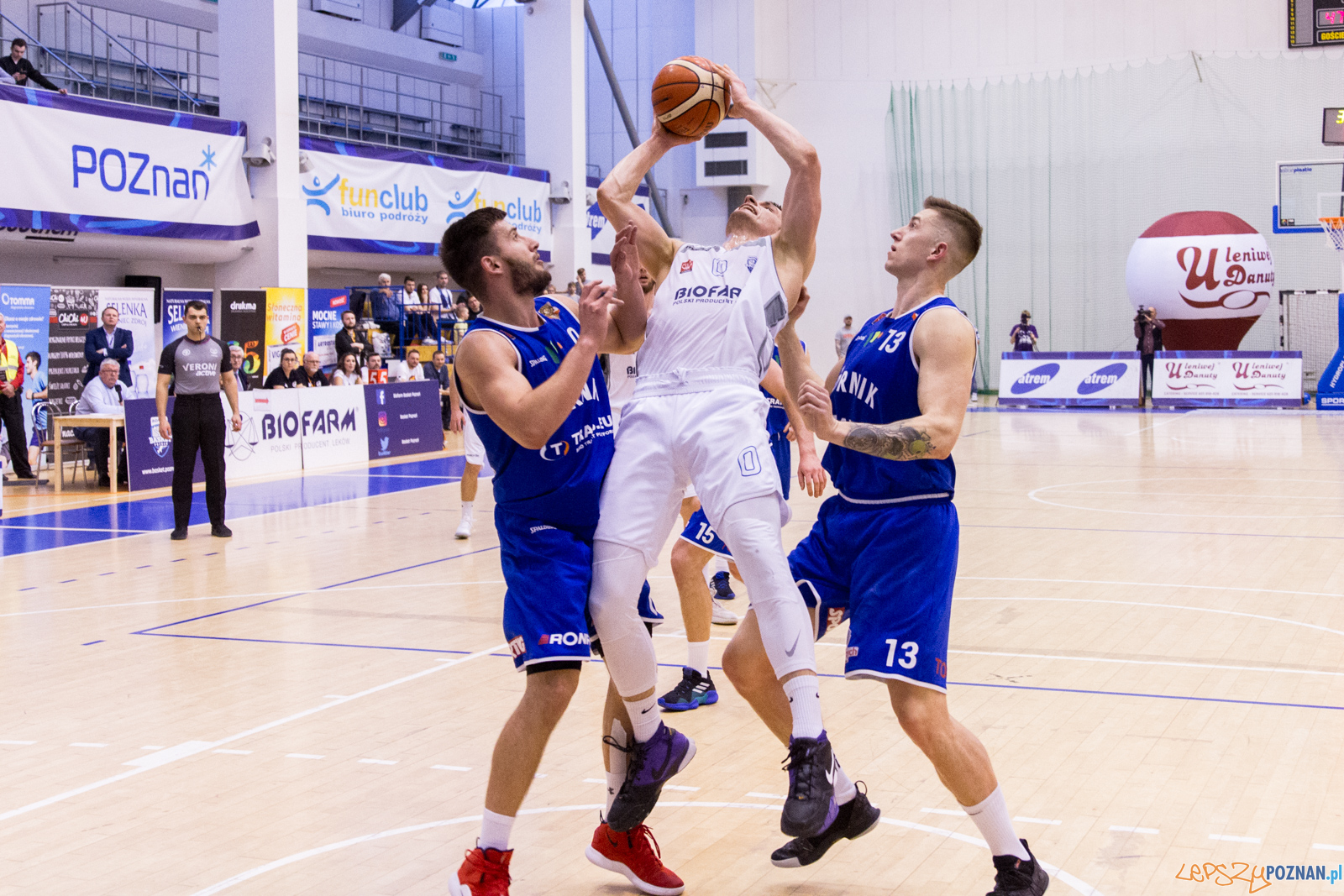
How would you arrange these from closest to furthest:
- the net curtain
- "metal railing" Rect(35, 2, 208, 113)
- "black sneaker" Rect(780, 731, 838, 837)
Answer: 1. "black sneaker" Rect(780, 731, 838, 837)
2. "metal railing" Rect(35, 2, 208, 113)
3. the net curtain

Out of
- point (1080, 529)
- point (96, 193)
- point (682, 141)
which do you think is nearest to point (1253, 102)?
point (1080, 529)

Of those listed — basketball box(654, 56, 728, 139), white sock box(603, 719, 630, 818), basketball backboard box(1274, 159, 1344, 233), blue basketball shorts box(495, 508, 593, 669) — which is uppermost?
basketball backboard box(1274, 159, 1344, 233)

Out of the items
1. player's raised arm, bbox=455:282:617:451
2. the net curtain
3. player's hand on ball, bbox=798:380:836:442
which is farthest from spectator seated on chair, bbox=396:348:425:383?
player's hand on ball, bbox=798:380:836:442

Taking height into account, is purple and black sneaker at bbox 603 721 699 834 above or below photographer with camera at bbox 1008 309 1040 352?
below

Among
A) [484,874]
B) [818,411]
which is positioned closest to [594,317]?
[818,411]

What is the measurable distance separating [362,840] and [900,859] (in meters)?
1.58

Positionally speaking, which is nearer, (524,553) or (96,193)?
(524,553)

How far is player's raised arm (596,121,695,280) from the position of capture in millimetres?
3955

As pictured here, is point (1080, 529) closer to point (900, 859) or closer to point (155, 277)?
point (900, 859)

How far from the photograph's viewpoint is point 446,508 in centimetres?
1180

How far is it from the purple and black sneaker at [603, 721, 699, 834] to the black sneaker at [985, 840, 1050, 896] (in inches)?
35.6

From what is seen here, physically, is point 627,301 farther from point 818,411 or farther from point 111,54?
point 111,54

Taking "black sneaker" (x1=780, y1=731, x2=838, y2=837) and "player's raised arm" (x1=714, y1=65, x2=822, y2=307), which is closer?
"black sneaker" (x1=780, y1=731, x2=838, y2=837)

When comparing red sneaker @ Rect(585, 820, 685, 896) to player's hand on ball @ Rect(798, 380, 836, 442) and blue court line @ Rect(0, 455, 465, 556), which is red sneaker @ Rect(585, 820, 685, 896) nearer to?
player's hand on ball @ Rect(798, 380, 836, 442)
